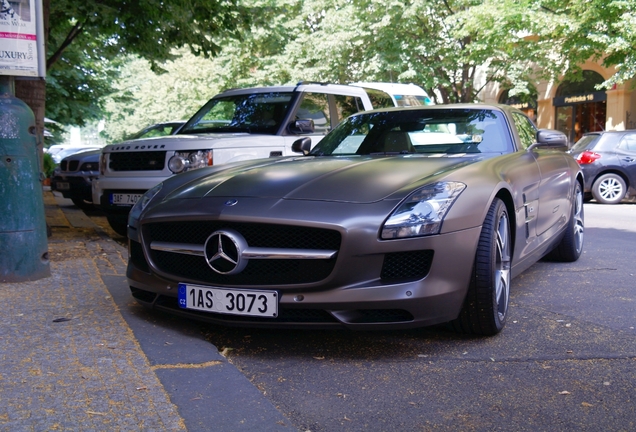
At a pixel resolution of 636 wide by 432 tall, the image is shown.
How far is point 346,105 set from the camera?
998 centimetres

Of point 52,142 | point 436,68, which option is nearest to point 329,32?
point 436,68

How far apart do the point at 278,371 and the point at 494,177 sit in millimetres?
1730

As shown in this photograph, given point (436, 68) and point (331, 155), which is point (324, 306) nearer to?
point (331, 155)

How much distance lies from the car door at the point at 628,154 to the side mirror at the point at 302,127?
9.50 m

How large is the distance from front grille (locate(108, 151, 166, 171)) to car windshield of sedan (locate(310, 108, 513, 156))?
2.52 m

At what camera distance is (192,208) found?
4.28 metres

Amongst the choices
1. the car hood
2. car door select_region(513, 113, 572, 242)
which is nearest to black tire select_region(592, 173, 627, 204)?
car door select_region(513, 113, 572, 242)

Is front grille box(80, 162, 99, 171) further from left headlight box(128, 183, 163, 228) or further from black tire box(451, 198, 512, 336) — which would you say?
black tire box(451, 198, 512, 336)

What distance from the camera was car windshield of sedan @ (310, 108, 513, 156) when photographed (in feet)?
18.0

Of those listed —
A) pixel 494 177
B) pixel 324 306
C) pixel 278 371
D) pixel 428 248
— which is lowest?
pixel 278 371

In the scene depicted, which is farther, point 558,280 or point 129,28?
point 129,28

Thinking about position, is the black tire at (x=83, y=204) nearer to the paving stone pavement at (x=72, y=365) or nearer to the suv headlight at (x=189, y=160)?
the suv headlight at (x=189, y=160)

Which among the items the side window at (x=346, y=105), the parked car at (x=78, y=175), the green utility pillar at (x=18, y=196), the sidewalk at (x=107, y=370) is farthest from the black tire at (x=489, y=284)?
the parked car at (x=78, y=175)

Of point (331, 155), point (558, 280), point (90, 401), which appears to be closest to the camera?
point (90, 401)
